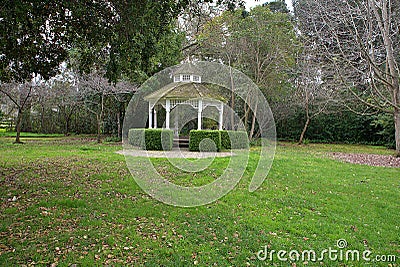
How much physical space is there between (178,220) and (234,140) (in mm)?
9948

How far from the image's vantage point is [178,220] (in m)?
5.41

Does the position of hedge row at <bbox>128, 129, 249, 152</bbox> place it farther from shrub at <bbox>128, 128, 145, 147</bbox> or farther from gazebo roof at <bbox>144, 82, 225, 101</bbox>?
gazebo roof at <bbox>144, 82, 225, 101</bbox>

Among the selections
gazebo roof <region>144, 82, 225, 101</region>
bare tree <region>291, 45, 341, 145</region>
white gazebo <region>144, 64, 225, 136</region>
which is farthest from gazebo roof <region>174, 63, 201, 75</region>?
bare tree <region>291, 45, 341, 145</region>

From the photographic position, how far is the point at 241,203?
21.0ft

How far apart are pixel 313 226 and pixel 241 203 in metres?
1.49

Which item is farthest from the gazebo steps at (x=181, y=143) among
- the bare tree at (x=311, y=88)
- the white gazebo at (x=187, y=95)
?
the bare tree at (x=311, y=88)

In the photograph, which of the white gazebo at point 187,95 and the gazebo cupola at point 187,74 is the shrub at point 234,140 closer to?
the white gazebo at point 187,95

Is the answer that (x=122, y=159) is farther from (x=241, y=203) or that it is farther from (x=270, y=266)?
(x=270, y=266)

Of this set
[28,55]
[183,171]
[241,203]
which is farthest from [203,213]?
[28,55]

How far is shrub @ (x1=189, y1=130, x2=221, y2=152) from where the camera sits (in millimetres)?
13750
